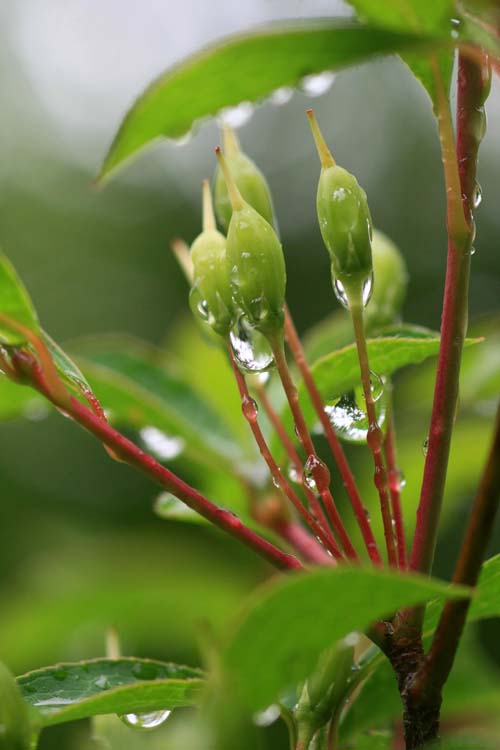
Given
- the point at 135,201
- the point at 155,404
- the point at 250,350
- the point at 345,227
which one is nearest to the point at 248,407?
the point at 250,350

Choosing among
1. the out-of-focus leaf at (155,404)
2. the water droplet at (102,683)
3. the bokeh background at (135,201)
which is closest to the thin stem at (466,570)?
the water droplet at (102,683)

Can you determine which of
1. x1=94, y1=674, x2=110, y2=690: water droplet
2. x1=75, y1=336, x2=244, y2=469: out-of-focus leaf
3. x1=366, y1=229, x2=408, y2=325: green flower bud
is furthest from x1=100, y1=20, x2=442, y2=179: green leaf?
x1=75, y1=336, x2=244, y2=469: out-of-focus leaf

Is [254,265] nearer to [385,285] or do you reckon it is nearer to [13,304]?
[13,304]

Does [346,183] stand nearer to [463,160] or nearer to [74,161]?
[463,160]

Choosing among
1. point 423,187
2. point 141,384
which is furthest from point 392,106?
point 141,384

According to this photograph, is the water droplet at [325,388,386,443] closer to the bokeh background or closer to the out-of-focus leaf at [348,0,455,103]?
the out-of-focus leaf at [348,0,455,103]

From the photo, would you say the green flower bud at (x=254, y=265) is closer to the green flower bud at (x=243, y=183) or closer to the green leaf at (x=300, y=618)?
the green flower bud at (x=243, y=183)
